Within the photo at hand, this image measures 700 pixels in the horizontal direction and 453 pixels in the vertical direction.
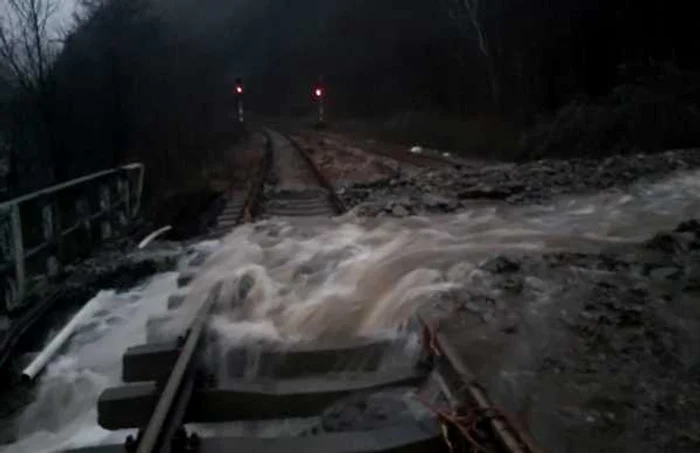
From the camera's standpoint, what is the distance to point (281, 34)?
325 ft

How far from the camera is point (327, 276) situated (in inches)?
319

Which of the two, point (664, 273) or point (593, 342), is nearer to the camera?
point (593, 342)

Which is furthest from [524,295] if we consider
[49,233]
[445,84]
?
[445,84]

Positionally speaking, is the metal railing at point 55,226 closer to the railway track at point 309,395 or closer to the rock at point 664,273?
the railway track at point 309,395

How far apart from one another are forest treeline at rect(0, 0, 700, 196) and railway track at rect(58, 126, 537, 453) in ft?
57.4

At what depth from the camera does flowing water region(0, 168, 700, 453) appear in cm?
604

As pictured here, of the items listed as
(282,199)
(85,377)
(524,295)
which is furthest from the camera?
(282,199)

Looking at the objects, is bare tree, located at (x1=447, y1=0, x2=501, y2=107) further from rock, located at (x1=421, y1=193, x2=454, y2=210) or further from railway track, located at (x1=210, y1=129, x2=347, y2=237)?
rock, located at (x1=421, y1=193, x2=454, y2=210)

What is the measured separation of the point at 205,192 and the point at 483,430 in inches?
586

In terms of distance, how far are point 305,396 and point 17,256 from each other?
4.53 meters

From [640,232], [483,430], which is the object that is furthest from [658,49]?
[483,430]

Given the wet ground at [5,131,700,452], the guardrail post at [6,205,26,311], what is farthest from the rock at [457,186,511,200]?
the guardrail post at [6,205,26,311]

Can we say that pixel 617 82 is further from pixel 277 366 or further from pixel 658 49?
pixel 277 366

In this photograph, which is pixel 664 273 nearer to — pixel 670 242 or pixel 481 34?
pixel 670 242
